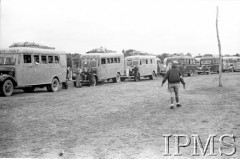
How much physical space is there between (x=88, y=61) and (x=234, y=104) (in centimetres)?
1414

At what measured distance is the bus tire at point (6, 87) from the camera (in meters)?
14.1

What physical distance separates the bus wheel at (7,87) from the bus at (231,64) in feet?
112

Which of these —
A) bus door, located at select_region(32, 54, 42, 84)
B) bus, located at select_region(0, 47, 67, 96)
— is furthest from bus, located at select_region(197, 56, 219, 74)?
bus door, located at select_region(32, 54, 42, 84)

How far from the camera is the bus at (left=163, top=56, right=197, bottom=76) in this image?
104 feet

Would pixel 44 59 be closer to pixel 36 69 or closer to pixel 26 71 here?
pixel 36 69

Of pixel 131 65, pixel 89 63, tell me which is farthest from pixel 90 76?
pixel 131 65

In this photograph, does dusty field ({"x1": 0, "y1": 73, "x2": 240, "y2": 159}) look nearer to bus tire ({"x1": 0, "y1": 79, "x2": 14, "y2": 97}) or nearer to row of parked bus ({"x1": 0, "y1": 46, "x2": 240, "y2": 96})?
bus tire ({"x1": 0, "y1": 79, "x2": 14, "y2": 97})

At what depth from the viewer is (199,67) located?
37250 mm

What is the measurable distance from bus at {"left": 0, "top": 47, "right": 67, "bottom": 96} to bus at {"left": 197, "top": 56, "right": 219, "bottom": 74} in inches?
927

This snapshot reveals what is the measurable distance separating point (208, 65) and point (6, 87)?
28571mm

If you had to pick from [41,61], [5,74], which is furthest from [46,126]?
[41,61]

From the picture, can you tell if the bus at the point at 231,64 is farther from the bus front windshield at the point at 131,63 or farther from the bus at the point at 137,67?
the bus front windshield at the point at 131,63

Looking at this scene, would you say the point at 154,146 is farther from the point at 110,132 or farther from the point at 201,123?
the point at 201,123

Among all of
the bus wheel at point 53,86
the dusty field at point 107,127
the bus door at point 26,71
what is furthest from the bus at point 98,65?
the dusty field at point 107,127
